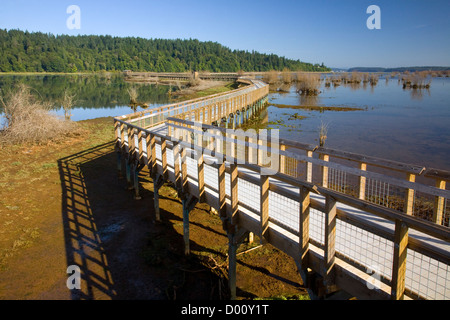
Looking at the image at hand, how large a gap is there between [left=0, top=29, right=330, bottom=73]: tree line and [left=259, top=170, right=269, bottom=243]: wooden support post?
10529 cm

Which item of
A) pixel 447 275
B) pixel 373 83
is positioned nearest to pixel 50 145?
pixel 447 275

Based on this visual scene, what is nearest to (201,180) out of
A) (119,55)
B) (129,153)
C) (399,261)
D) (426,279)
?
(399,261)

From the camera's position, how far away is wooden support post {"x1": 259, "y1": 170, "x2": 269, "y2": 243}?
5.21 metres

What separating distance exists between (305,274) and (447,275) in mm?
1739

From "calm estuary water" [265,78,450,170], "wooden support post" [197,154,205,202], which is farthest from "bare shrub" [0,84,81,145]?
"calm estuary water" [265,78,450,170]

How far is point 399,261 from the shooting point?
11.1 ft

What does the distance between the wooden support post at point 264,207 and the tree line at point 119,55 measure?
105 meters

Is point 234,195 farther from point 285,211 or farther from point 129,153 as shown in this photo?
point 129,153

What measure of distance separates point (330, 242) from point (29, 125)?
17.0m

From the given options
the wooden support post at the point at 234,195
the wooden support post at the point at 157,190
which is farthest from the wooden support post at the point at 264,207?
the wooden support post at the point at 157,190

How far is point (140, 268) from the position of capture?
7160mm

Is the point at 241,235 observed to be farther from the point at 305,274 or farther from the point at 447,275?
the point at 447,275

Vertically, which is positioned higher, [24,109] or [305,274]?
[24,109]

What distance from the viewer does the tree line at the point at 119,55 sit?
378ft
